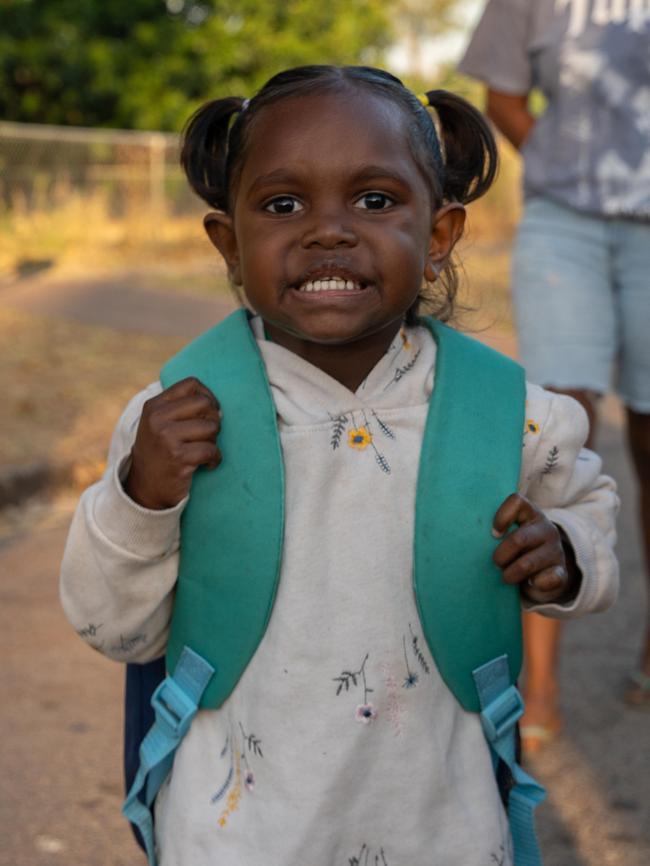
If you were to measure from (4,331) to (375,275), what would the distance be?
665 cm

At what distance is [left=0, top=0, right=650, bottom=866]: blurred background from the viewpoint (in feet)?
9.70

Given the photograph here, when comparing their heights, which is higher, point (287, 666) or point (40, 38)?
point (287, 666)

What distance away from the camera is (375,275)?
177cm

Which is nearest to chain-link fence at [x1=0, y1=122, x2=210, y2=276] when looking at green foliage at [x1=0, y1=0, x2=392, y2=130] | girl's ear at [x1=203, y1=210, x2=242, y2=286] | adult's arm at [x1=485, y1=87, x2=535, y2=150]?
green foliage at [x1=0, y1=0, x2=392, y2=130]

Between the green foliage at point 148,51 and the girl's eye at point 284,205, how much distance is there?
18542mm

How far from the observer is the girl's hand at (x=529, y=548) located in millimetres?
1771

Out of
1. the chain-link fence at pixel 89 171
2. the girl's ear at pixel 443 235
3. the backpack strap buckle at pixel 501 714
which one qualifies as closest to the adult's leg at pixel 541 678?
the girl's ear at pixel 443 235

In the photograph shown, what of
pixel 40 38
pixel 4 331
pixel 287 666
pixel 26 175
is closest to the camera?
pixel 287 666

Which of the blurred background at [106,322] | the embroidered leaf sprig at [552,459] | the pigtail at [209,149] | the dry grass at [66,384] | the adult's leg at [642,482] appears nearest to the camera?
the embroidered leaf sprig at [552,459]

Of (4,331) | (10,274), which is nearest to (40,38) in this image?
(10,274)

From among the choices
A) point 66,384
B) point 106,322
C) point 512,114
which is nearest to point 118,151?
point 106,322

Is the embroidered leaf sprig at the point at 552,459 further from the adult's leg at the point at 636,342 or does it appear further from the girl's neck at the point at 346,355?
the adult's leg at the point at 636,342

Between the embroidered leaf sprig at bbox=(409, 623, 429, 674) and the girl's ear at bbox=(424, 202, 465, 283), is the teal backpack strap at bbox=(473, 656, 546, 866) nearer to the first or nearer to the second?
the embroidered leaf sprig at bbox=(409, 623, 429, 674)

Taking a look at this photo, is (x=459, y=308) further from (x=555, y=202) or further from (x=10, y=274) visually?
(x=10, y=274)
